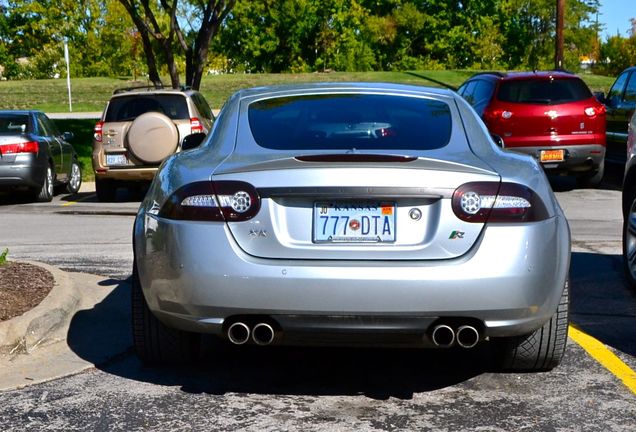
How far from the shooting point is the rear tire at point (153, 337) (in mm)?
5383

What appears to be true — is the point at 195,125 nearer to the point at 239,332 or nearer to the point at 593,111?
the point at 593,111

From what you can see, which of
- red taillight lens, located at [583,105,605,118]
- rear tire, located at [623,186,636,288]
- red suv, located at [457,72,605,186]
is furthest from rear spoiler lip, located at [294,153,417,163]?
red taillight lens, located at [583,105,605,118]

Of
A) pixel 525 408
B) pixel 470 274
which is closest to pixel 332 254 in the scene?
pixel 470 274

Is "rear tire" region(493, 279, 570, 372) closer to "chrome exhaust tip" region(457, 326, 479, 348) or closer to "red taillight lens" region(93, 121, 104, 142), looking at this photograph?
"chrome exhaust tip" region(457, 326, 479, 348)

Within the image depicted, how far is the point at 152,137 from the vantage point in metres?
14.9

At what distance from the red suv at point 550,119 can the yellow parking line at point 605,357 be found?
9.05m

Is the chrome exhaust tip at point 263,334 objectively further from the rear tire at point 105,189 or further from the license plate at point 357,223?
the rear tire at point 105,189

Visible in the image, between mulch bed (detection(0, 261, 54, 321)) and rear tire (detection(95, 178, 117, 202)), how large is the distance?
8327 mm

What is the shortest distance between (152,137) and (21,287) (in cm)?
825

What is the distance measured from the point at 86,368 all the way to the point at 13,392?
1.76 feet

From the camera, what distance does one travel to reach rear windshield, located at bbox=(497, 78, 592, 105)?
1561cm

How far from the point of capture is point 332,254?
460cm

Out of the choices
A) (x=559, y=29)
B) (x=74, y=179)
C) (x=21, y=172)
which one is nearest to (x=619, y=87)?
(x=74, y=179)

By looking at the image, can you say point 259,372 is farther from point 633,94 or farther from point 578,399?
point 633,94
